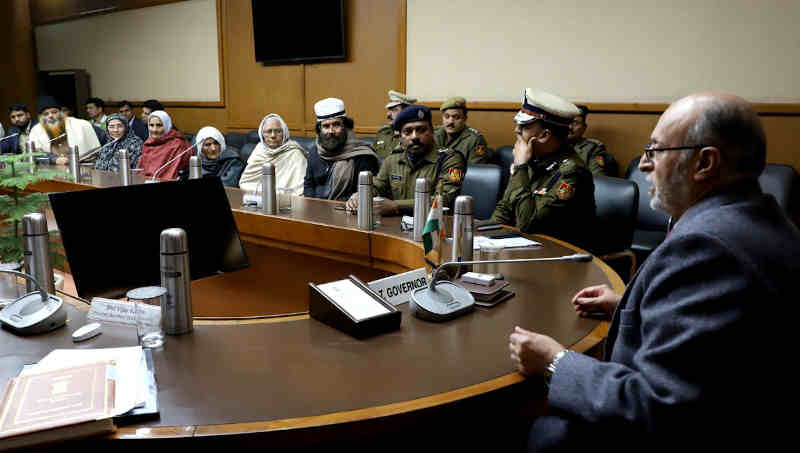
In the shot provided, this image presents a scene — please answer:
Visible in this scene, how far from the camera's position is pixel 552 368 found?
1.10m

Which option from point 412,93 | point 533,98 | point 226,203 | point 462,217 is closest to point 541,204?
point 533,98

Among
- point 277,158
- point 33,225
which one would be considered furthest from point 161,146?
point 33,225

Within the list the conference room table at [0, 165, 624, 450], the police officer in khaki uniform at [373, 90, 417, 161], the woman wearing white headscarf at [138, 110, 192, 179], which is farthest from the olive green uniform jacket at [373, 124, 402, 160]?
the conference room table at [0, 165, 624, 450]

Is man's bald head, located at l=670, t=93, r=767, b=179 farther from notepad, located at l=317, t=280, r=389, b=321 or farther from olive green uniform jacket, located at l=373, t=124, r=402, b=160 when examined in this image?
olive green uniform jacket, located at l=373, t=124, r=402, b=160

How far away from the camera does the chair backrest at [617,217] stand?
8.79ft

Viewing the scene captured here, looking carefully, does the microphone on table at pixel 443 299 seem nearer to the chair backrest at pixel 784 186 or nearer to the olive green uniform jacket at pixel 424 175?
the olive green uniform jacket at pixel 424 175

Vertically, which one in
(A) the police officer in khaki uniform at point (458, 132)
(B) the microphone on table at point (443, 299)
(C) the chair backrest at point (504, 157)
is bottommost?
(B) the microphone on table at point (443, 299)

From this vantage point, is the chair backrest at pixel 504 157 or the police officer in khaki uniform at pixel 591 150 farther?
the chair backrest at pixel 504 157

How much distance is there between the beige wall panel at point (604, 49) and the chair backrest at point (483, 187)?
2.01m

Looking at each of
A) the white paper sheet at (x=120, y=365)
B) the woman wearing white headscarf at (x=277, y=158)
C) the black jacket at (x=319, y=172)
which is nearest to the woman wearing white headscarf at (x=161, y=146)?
the woman wearing white headscarf at (x=277, y=158)

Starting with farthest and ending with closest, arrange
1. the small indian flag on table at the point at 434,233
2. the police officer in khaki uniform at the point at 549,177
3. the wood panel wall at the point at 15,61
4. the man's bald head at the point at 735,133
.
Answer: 1. the wood panel wall at the point at 15,61
2. the police officer in khaki uniform at the point at 549,177
3. the small indian flag on table at the point at 434,233
4. the man's bald head at the point at 735,133

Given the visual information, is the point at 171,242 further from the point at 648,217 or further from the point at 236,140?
the point at 236,140

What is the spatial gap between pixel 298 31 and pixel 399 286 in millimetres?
5685

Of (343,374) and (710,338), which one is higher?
(710,338)
